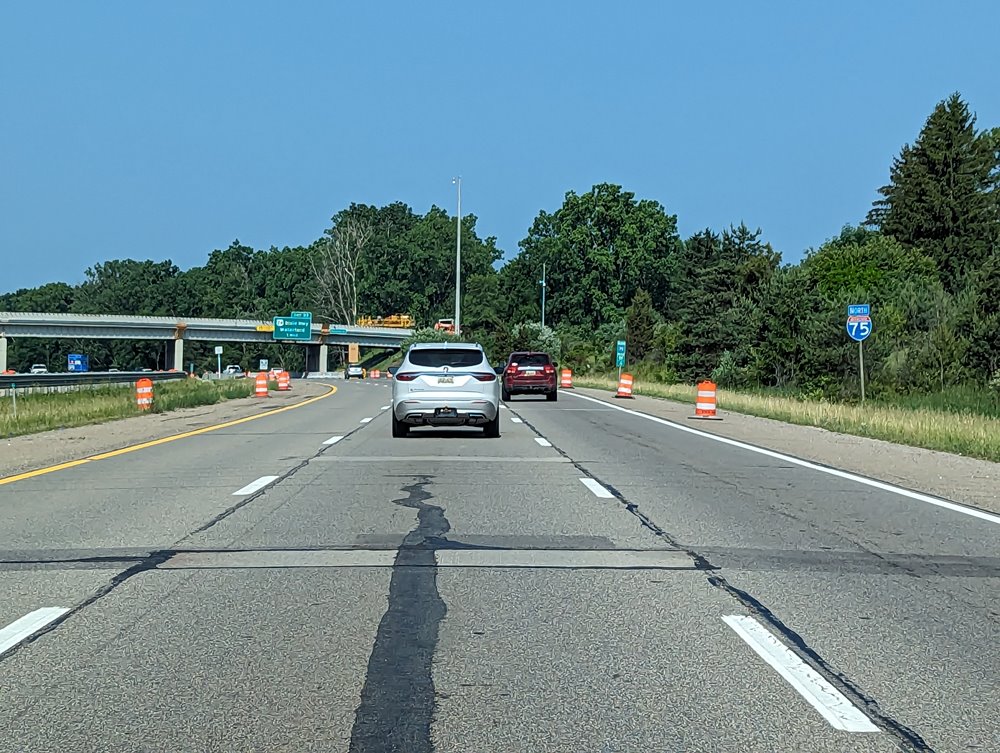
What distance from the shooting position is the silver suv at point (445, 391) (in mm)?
21359

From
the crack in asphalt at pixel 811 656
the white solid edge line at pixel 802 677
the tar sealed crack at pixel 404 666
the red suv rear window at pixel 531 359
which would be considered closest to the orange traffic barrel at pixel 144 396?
the red suv rear window at pixel 531 359

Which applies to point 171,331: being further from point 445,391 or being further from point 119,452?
point 119,452

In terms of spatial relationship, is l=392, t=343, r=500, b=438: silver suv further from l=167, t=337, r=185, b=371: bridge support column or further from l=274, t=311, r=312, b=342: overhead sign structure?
l=167, t=337, r=185, b=371: bridge support column

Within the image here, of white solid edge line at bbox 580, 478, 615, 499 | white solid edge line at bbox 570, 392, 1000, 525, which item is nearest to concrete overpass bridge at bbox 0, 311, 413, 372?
white solid edge line at bbox 570, 392, 1000, 525

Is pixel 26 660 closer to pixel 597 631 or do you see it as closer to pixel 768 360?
pixel 597 631

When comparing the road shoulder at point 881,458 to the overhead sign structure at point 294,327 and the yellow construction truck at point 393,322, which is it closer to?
the overhead sign structure at point 294,327

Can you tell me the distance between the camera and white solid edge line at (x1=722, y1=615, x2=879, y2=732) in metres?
4.93

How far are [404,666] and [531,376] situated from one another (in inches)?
1434

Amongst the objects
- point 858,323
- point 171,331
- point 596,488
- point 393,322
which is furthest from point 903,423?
point 393,322

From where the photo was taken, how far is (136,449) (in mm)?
19781

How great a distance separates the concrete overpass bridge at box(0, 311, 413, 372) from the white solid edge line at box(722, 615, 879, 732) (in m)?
96.3

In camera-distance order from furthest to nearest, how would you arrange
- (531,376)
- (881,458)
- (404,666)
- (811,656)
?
1. (531,376)
2. (881,458)
3. (811,656)
4. (404,666)

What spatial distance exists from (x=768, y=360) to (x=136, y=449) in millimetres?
39937

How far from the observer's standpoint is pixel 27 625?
21.5 ft
